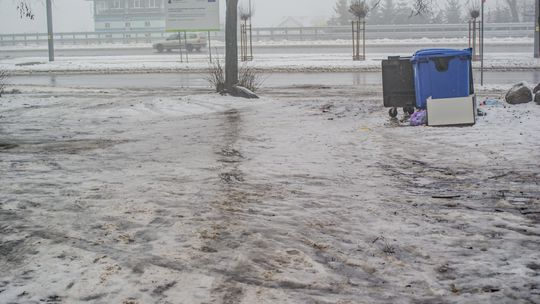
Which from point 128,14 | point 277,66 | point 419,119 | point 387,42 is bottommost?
point 419,119

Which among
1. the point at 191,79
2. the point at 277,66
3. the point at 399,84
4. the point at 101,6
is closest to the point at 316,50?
the point at 277,66

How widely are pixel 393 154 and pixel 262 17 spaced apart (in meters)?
99.6

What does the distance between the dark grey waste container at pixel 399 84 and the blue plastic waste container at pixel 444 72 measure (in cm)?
64

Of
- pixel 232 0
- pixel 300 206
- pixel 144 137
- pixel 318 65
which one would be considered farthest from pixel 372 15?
pixel 300 206

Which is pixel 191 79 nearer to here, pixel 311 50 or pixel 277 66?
pixel 277 66

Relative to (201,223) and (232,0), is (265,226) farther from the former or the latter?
(232,0)

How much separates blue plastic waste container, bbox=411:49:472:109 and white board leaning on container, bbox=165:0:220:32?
1714 centimetres

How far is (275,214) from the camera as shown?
16.0ft

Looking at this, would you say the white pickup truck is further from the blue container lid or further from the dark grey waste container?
the blue container lid

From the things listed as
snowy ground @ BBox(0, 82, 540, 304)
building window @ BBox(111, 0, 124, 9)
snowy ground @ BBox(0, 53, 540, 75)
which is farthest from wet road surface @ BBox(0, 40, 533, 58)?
building window @ BBox(111, 0, 124, 9)

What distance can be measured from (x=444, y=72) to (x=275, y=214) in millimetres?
5484

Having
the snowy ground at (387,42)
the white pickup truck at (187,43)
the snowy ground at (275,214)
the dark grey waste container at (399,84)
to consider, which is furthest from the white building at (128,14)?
the snowy ground at (275,214)

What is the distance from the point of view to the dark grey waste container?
10.1 m

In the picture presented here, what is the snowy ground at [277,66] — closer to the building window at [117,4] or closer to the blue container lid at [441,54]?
the blue container lid at [441,54]
